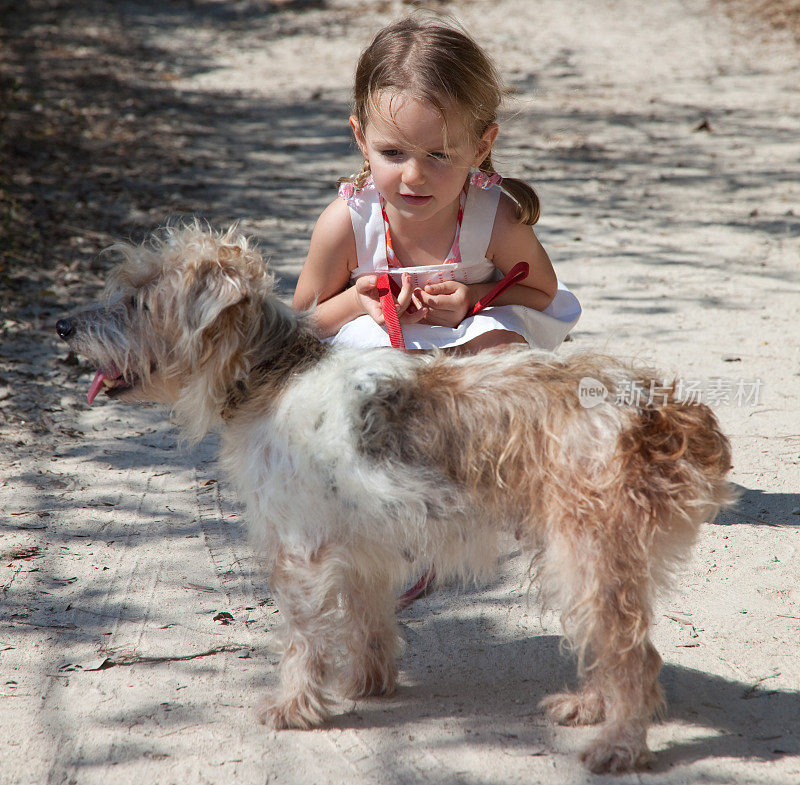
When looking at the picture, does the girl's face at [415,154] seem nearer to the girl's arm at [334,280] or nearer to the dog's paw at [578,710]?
the girl's arm at [334,280]

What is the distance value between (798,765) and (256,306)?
7.85 feet

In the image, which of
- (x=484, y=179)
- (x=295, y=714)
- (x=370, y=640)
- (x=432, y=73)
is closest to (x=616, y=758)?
(x=370, y=640)

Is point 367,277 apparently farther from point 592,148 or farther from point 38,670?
point 592,148

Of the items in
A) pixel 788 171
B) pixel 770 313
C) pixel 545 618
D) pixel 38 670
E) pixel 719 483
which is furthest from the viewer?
pixel 788 171

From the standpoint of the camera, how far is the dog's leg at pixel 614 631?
9.45ft

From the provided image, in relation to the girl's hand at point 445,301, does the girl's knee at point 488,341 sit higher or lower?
lower

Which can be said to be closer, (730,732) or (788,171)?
(730,732)

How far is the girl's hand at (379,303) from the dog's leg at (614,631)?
4.65ft

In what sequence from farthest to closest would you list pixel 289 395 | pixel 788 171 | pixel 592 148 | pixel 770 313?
pixel 592 148, pixel 788 171, pixel 770 313, pixel 289 395


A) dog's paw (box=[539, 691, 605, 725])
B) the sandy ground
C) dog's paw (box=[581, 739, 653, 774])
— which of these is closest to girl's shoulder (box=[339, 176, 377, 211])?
the sandy ground

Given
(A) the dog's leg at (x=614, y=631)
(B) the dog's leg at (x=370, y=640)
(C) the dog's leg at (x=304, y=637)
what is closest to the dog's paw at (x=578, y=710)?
(A) the dog's leg at (x=614, y=631)

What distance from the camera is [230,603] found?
159 inches

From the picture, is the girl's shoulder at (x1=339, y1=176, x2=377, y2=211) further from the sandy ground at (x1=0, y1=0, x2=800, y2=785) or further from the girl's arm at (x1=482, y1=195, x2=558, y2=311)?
the sandy ground at (x1=0, y1=0, x2=800, y2=785)

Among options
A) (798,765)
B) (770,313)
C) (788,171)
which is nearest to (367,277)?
(798,765)
